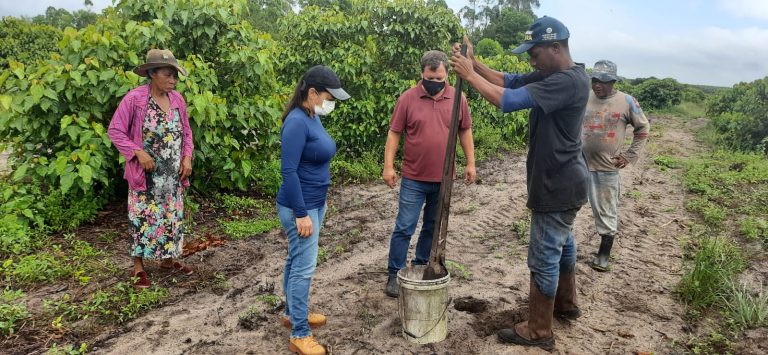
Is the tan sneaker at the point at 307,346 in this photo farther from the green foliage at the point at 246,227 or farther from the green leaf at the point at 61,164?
the green leaf at the point at 61,164

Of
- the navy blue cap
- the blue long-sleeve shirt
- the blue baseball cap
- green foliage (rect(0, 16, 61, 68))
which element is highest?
green foliage (rect(0, 16, 61, 68))

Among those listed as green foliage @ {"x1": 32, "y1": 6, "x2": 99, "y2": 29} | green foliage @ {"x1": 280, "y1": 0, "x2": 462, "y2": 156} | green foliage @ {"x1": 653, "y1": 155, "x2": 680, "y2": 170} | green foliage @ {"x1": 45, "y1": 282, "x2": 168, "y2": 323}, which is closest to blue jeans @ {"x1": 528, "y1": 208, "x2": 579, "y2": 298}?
green foliage @ {"x1": 45, "y1": 282, "x2": 168, "y2": 323}

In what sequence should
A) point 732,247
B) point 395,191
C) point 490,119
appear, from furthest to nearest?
point 490,119 < point 395,191 < point 732,247

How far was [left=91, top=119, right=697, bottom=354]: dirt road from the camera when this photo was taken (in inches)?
128

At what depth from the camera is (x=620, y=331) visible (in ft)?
11.7

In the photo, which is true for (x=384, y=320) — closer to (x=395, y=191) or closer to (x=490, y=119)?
(x=395, y=191)

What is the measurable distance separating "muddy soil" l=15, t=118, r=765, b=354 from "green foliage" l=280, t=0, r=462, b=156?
162 centimetres

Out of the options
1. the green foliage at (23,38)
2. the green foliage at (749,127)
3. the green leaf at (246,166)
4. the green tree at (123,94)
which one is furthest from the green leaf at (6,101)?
the green foliage at (23,38)

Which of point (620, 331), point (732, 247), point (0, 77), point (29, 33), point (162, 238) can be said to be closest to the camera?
point (620, 331)

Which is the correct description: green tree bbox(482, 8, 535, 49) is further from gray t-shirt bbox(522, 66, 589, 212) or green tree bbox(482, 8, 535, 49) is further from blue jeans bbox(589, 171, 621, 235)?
gray t-shirt bbox(522, 66, 589, 212)

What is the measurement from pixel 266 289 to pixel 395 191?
Answer: 3.38 meters

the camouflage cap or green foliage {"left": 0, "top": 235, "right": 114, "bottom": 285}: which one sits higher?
the camouflage cap

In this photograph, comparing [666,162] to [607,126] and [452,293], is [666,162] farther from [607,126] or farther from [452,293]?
[452,293]

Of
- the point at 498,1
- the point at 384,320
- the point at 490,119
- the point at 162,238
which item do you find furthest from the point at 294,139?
the point at 498,1
